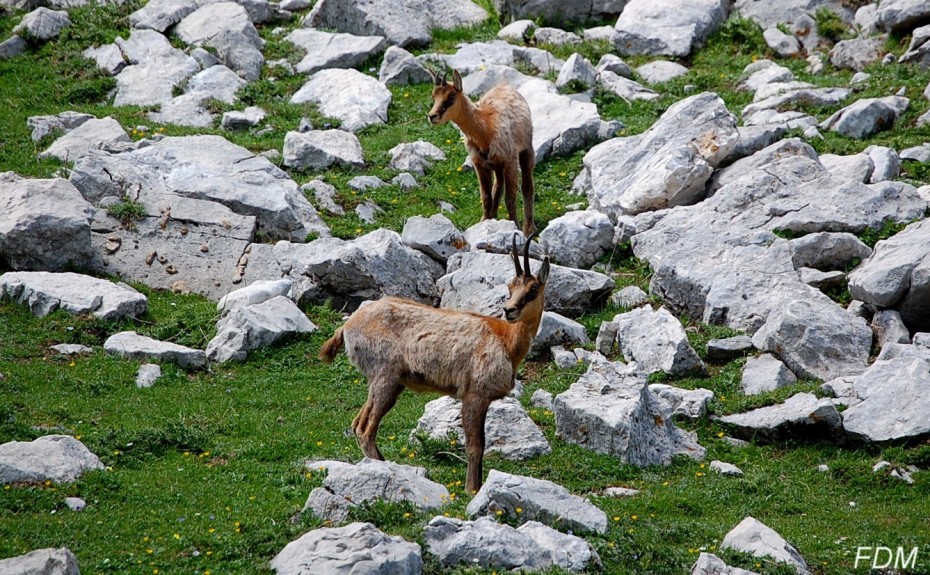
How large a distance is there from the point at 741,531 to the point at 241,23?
54.9ft

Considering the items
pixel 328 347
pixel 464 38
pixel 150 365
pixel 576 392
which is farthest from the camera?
pixel 464 38

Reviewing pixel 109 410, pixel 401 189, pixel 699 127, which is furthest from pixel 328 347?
pixel 699 127

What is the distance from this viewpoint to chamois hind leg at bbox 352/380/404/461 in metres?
9.88

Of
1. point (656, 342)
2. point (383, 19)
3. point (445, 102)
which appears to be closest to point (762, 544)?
point (656, 342)

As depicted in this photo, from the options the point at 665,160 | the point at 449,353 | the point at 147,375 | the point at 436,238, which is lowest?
the point at 147,375

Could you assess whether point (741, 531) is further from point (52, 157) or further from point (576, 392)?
point (52, 157)

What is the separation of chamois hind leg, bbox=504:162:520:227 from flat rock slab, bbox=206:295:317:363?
404 cm

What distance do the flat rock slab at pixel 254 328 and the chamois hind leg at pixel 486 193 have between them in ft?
12.7

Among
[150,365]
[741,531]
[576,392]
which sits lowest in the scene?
[150,365]

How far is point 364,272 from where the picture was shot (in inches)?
551

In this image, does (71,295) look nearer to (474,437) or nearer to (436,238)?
(436,238)

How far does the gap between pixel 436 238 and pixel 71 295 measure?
4.98 meters

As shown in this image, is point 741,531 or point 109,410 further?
point 109,410

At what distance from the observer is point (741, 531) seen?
8344mm
